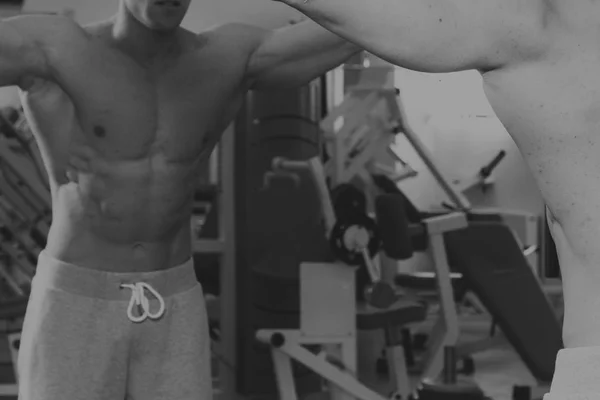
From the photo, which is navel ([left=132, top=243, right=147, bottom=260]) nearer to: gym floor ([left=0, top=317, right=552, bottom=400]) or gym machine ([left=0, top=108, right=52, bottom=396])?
gym machine ([left=0, top=108, right=52, bottom=396])

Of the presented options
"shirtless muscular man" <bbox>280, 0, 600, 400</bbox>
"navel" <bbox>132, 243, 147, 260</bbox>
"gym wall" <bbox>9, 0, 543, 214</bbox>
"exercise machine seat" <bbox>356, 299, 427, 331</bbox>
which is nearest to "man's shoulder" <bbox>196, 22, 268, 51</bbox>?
"navel" <bbox>132, 243, 147, 260</bbox>

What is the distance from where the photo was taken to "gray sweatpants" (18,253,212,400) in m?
2.06

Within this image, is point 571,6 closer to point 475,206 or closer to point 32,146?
point 32,146

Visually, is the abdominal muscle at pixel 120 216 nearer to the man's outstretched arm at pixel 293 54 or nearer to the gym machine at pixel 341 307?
the man's outstretched arm at pixel 293 54

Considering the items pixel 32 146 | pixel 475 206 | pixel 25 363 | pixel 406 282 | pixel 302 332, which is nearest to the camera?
pixel 25 363

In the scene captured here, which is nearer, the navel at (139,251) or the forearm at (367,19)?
the forearm at (367,19)

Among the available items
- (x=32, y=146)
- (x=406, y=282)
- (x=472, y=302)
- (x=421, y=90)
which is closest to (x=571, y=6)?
(x=32, y=146)

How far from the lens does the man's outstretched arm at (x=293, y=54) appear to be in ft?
7.16

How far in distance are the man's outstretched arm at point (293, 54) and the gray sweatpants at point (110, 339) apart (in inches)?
17.7

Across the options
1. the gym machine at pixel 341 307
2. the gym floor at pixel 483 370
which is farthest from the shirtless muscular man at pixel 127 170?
the gym floor at pixel 483 370

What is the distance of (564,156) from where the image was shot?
1.26m

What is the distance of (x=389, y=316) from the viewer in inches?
174

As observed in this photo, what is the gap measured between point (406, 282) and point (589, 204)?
4935mm

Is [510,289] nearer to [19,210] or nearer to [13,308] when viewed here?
[13,308]
